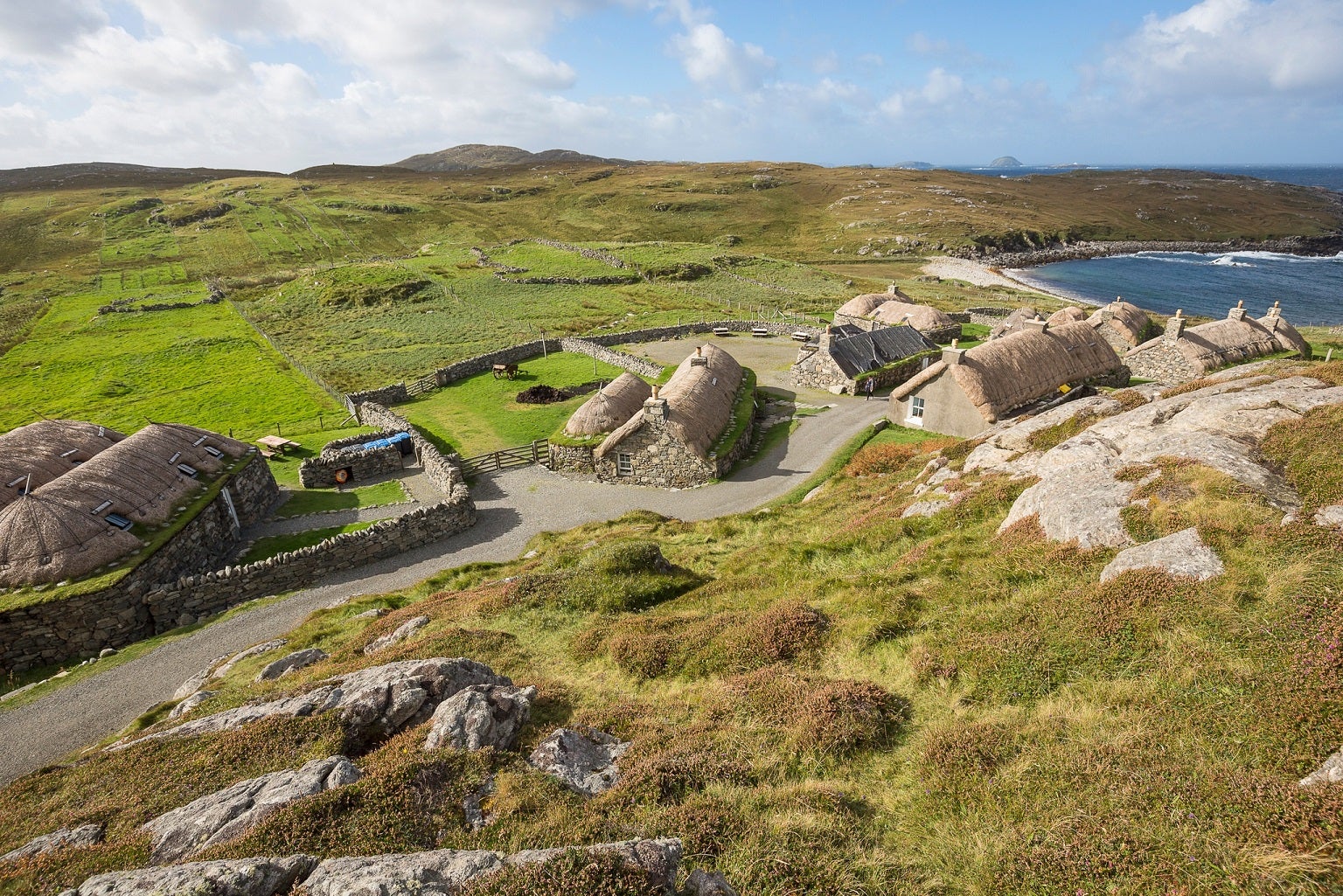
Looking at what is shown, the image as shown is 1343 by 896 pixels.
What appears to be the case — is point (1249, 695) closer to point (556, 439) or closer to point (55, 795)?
point (55, 795)

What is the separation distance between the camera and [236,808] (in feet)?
28.0

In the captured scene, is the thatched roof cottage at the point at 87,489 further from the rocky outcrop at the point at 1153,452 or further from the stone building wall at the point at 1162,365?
the stone building wall at the point at 1162,365

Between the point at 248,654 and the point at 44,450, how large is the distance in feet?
59.2

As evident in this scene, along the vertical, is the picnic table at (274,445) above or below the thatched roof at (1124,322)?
below

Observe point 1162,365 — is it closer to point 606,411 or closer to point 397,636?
point 606,411

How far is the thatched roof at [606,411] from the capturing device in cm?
3629

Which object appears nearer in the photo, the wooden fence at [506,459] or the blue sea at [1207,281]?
the wooden fence at [506,459]

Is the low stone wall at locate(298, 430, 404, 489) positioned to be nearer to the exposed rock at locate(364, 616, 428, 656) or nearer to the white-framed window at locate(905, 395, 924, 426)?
the exposed rock at locate(364, 616, 428, 656)

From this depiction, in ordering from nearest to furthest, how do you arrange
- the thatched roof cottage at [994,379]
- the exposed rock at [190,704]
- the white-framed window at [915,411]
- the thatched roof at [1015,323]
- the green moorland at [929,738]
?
the green moorland at [929,738], the exposed rock at [190,704], the thatched roof cottage at [994,379], the white-framed window at [915,411], the thatched roof at [1015,323]

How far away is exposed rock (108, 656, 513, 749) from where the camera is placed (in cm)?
1050

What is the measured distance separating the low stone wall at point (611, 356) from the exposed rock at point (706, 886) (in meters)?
41.7

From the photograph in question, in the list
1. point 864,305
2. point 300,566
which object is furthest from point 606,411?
point 864,305

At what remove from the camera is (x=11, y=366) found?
61.0 metres

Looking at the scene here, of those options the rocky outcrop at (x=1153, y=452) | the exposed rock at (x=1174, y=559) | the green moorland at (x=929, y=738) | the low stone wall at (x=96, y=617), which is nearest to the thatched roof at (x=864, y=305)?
the rocky outcrop at (x=1153, y=452)
